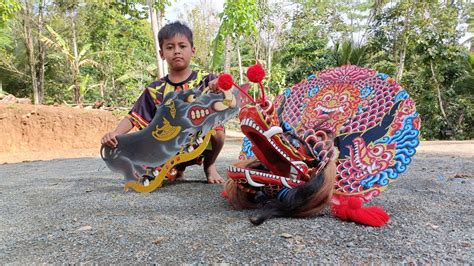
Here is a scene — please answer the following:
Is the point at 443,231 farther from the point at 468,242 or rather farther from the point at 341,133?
the point at 341,133

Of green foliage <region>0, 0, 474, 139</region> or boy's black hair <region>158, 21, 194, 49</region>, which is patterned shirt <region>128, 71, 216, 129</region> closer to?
boy's black hair <region>158, 21, 194, 49</region>

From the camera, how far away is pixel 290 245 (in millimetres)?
1036

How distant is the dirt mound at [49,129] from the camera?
22.0 feet

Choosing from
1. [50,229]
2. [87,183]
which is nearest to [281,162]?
[50,229]

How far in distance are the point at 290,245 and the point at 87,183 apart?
1.81 metres

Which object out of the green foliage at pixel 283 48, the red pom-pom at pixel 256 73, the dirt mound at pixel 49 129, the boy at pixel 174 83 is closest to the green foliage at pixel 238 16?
the green foliage at pixel 283 48

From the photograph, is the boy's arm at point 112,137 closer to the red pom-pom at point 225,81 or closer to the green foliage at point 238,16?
the red pom-pom at point 225,81

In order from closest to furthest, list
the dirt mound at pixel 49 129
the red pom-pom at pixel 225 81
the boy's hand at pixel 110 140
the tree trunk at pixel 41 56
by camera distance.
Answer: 1. the red pom-pom at pixel 225 81
2. the boy's hand at pixel 110 140
3. the dirt mound at pixel 49 129
4. the tree trunk at pixel 41 56

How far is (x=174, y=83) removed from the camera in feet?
7.18

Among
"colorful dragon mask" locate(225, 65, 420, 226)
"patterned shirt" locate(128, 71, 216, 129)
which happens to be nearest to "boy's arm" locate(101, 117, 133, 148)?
"patterned shirt" locate(128, 71, 216, 129)

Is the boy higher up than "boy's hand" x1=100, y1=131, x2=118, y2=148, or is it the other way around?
the boy

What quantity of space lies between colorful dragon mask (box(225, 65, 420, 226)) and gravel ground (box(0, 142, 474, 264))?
0.25 feet

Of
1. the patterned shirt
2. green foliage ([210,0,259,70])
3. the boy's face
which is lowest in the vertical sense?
the patterned shirt

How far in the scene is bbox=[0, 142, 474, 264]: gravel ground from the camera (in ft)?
3.25
